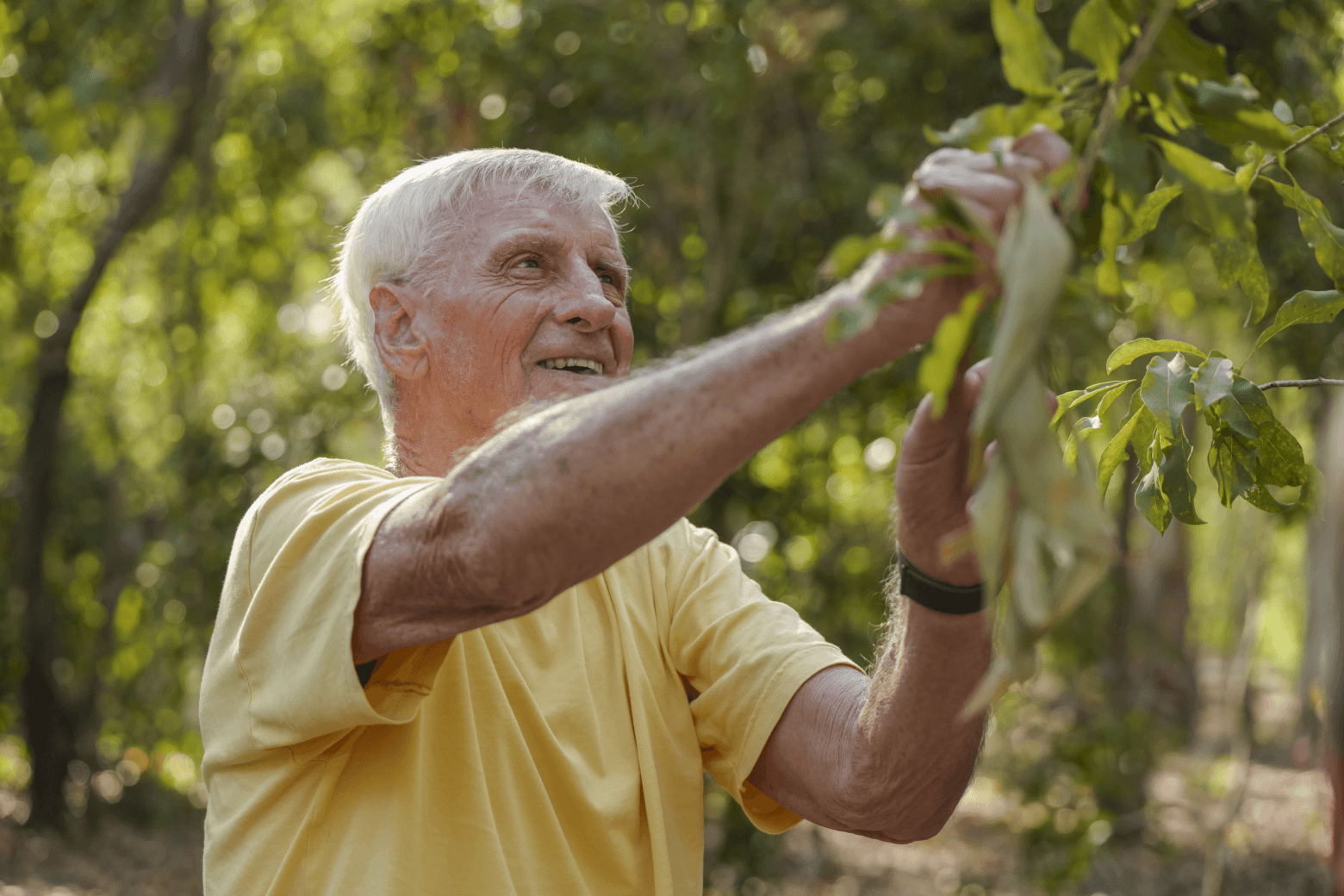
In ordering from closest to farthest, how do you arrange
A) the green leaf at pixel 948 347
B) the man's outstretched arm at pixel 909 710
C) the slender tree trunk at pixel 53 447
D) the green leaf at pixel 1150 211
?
the green leaf at pixel 948 347
the green leaf at pixel 1150 211
the man's outstretched arm at pixel 909 710
the slender tree trunk at pixel 53 447

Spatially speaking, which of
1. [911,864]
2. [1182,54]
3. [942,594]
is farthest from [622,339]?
[911,864]

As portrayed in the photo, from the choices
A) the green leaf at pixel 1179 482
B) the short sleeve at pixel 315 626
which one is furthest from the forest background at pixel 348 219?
the green leaf at pixel 1179 482

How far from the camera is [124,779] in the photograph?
7.58m

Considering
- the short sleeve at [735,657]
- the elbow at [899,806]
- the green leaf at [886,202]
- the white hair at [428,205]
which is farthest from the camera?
the white hair at [428,205]

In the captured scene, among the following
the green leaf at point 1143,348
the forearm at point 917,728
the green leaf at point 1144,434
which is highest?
the green leaf at point 1143,348

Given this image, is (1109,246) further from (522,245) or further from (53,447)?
(53,447)

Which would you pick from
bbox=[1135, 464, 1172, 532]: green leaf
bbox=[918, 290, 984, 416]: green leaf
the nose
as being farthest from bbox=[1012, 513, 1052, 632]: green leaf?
the nose

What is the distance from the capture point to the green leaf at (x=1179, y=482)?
1435mm

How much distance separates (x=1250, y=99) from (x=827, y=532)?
Result: 4796mm

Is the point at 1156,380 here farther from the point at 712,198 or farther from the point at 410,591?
the point at 712,198

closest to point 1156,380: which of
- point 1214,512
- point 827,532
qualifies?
point 827,532

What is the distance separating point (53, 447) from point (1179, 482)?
275 inches

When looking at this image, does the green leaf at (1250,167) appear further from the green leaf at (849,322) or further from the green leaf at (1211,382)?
the green leaf at (849,322)

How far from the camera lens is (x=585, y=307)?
6.38 ft
